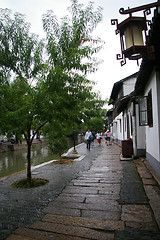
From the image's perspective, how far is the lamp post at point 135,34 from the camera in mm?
2998

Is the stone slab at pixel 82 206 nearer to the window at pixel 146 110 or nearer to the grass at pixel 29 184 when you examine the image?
the grass at pixel 29 184

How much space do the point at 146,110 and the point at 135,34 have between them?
4.13 meters

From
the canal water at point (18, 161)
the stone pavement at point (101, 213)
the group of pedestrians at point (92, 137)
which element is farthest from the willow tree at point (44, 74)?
the group of pedestrians at point (92, 137)

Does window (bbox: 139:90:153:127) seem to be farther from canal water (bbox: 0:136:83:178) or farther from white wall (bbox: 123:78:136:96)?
white wall (bbox: 123:78:136:96)

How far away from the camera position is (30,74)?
5.61 metres

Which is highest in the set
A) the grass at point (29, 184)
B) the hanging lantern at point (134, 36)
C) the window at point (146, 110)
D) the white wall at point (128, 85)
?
the white wall at point (128, 85)

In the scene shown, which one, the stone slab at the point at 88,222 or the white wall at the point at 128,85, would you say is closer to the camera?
the stone slab at the point at 88,222

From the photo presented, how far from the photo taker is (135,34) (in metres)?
3.08

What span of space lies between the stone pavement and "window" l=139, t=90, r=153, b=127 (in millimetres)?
2030

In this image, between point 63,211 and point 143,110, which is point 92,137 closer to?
point 143,110

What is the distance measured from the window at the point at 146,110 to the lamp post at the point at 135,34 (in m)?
3.67

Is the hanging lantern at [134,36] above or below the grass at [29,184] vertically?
above

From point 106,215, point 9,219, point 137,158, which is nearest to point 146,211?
point 106,215

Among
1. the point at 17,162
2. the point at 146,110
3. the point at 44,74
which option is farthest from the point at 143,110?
the point at 17,162
